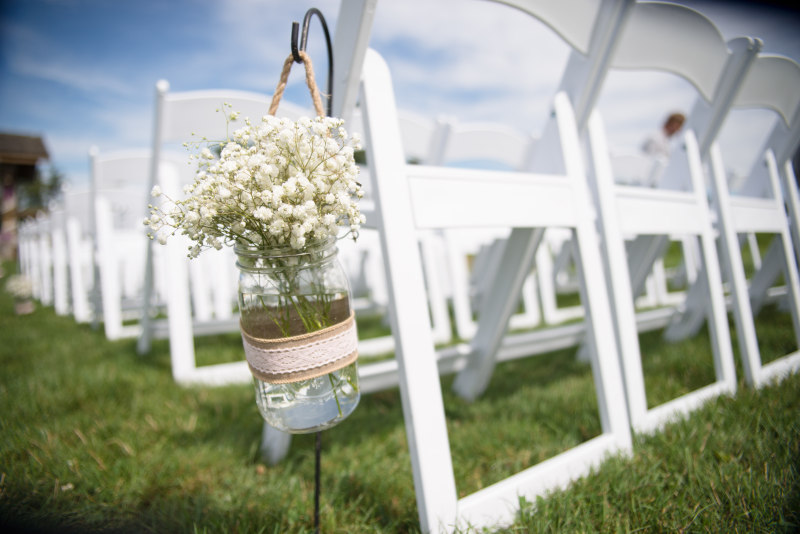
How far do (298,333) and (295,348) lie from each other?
0.05 m

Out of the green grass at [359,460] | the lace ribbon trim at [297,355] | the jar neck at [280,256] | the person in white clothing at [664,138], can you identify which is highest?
the person in white clothing at [664,138]

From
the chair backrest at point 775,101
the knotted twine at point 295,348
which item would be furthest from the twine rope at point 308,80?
the chair backrest at point 775,101

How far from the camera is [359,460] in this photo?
1214mm

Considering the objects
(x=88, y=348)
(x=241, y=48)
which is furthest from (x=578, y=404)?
(x=88, y=348)

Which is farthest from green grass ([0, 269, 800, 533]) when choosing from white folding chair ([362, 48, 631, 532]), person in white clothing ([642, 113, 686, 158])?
person in white clothing ([642, 113, 686, 158])

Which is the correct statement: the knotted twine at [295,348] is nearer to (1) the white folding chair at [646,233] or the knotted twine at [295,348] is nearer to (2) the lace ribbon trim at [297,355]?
(2) the lace ribbon trim at [297,355]

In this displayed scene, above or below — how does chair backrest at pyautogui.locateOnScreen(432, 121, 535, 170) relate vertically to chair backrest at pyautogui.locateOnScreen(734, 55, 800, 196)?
above

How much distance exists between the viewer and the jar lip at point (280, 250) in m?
0.62

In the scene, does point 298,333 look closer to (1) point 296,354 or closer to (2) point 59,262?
(1) point 296,354

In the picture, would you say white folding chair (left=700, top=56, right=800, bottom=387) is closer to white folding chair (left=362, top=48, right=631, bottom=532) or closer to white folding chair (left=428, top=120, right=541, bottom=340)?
white folding chair (left=428, top=120, right=541, bottom=340)

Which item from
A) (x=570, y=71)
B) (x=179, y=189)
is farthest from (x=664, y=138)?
(x=179, y=189)

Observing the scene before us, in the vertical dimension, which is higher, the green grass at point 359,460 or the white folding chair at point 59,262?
the white folding chair at point 59,262

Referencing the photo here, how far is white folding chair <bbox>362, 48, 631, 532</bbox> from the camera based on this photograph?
79 cm

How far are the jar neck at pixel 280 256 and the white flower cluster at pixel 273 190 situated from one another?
1 centimetres
